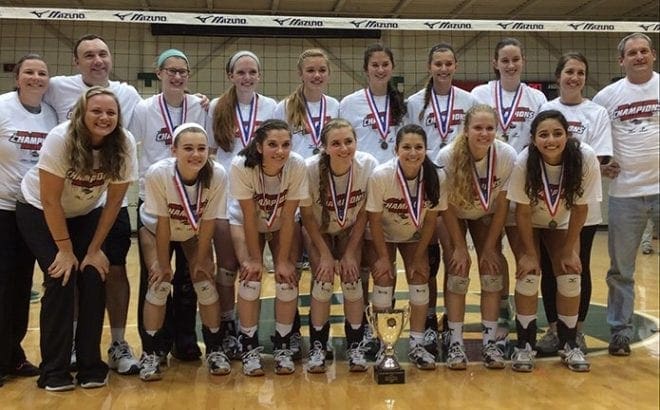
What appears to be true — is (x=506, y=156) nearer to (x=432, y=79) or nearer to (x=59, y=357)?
(x=432, y=79)

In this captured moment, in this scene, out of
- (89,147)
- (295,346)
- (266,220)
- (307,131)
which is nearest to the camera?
(89,147)

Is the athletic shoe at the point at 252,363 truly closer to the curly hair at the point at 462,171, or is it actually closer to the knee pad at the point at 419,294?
the knee pad at the point at 419,294

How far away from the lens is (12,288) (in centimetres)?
307

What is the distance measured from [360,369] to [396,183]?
1.01 meters

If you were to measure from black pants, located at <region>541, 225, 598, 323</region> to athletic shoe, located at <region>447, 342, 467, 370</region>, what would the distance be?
2.38ft

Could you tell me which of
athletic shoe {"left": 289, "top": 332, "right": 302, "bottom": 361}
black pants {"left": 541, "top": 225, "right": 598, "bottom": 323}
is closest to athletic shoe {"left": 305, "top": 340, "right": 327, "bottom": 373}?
athletic shoe {"left": 289, "top": 332, "right": 302, "bottom": 361}

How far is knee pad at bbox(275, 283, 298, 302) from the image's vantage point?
10.5 feet

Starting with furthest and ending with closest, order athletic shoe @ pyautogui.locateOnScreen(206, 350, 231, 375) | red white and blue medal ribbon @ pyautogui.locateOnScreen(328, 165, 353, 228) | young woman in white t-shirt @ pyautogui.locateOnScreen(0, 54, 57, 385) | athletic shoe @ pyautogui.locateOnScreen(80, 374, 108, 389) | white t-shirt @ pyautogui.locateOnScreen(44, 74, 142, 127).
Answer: white t-shirt @ pyautogui.locateOnScreen(44, 74, 142, 127) < red white and blue medal ribbon @ pyautogui.locateOnScreen(328, 165, 353, 228) < athletic shoe @ pyautogui.locateOnScreen(206, 350, 231, 375) < young woman in white t-shirt @ pyautogui.locateOnScreen(0, 54, 57, 385) < athletic shoe @ pyautogui.locateOnScreen(80, 374, 108, 389)

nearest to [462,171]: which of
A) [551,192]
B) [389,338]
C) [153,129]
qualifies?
[551,192]

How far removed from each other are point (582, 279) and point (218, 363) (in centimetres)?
214

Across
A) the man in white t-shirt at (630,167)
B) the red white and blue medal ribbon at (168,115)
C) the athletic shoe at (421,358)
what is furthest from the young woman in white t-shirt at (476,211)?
the red white and blue medal ribbon at (168,115)

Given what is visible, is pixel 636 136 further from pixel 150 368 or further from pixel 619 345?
pixel 150 368

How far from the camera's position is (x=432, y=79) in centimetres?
377

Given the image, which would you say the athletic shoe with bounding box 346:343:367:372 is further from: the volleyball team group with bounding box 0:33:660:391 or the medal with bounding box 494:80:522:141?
the medal with bounding box 494:80:522:141
